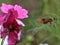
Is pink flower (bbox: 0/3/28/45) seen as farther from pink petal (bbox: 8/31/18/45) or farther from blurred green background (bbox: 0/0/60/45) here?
blurred green background (bbox: 0/0/60/45)

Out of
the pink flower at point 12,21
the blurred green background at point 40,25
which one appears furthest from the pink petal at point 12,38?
the blurred green background at point 40,25

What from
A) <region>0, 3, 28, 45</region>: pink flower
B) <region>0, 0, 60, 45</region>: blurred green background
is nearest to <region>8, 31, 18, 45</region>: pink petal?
<region>0, 3, 28, 45</region>: pink flower

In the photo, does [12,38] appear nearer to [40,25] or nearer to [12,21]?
[12,21]

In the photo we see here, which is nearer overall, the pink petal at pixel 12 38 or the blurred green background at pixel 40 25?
the pink petal at pixel 12 38

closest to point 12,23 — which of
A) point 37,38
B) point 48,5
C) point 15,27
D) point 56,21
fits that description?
point 15,27

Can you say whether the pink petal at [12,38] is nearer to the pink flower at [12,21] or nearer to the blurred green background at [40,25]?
the pink flower at [12,21]

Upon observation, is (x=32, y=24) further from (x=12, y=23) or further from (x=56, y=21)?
(x=12, y=23)

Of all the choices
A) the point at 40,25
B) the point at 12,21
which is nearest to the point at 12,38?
the point at 12,21
